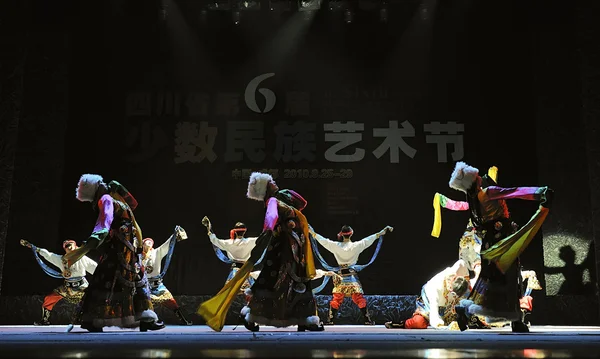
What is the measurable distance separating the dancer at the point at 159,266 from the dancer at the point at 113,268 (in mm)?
1448

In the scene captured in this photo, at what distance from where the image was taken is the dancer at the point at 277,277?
13.5 feet

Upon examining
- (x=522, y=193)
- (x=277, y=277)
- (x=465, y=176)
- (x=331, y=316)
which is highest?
(x=465, y=176)

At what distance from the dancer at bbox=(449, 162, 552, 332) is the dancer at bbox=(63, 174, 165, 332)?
2349 millimetres

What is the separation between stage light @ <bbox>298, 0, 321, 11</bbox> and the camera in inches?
282

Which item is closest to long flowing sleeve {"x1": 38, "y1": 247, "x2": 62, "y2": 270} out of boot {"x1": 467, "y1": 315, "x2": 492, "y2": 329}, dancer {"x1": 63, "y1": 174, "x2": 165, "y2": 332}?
dancer {"x1": 63, "y1": 174, "x2": 165, "y2": 332}

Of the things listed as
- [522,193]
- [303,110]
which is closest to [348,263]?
[303,110]

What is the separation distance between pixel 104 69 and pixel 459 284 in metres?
4.83

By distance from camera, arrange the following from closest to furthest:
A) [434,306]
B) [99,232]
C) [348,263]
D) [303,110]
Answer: [99,232] → [434,306] → [348,263] → [303,110]

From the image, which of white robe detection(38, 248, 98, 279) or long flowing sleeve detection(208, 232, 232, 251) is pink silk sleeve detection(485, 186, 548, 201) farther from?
white robe detection(38, 248, 98, 279)

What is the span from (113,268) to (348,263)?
9.15 ft

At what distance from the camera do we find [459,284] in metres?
5.02

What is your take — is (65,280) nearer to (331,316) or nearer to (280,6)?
(331,316)

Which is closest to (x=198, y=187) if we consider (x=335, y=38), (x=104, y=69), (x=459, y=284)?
(x=104, y=69)

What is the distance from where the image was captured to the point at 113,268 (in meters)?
4.21
